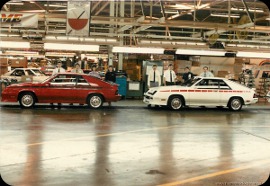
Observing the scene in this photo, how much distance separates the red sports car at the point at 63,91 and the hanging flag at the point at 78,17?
2794 mm

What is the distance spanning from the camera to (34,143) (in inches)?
361

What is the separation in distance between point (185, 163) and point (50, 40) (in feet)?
39.3

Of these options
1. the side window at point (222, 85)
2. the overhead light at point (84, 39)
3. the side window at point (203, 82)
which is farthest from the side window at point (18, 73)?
the side window at point (222, 85)

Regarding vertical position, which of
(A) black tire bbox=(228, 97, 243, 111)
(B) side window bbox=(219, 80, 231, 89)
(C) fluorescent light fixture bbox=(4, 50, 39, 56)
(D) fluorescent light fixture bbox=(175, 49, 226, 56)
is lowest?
(A) black tire bbox=(228, 97, 243, 111)

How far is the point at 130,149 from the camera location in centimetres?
884

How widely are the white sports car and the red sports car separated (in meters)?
2.05

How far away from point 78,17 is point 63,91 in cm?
370

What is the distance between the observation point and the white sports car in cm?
1712

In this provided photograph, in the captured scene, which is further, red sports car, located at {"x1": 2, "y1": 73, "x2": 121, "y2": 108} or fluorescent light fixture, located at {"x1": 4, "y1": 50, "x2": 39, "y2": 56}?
fluorescent light fixture, located at {"x1": 4, "y1": 50, "x2": 39, "y2": 56}

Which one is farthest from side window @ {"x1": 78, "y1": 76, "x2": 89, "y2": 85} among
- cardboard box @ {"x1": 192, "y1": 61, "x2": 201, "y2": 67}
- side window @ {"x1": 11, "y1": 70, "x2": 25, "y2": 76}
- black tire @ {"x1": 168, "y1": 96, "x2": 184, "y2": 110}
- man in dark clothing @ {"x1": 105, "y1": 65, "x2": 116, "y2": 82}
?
cardboard box @ {"x1": 192, "y1": 61, "x2": 201, "y2": 67}

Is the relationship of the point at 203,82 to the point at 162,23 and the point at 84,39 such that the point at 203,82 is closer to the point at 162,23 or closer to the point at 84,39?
the point at 162,23

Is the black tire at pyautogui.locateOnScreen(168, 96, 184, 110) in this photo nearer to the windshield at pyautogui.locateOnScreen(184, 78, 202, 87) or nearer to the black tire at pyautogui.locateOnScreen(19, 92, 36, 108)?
the windshield at pyautogui.locateOnScreen(184, 78, 202, 87)

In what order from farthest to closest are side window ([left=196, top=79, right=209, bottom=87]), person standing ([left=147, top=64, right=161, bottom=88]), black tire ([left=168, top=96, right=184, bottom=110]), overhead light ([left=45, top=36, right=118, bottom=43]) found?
1. person standing ([left=147, top=64, right=161, bottom=88])
2. overhead light ([left=45, top=36, right=118, bottom=43])
3. side window ([left=196, top=79, right=209, bottom=87])
4. black tire ([left=168, top=96, right=184, bottom=110])

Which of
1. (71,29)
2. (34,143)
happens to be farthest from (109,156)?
(71,29)
